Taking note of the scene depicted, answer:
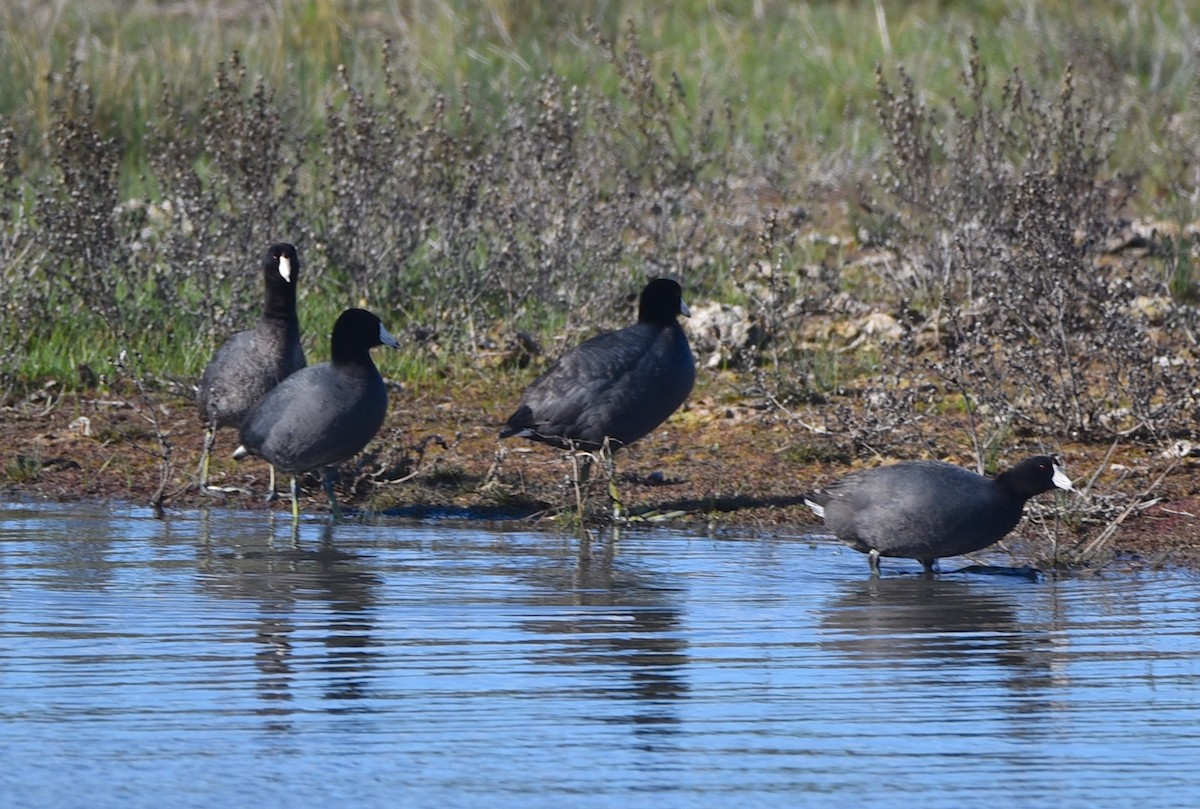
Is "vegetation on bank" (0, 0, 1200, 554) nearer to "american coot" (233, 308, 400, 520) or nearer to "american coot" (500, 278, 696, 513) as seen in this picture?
"american coot" (500, 278, 696, 513)

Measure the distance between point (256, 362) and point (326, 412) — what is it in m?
0.96

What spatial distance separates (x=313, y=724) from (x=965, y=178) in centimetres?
709

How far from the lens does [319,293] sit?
1126 centimetres

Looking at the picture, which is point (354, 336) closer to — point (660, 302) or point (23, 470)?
point (660, 302)

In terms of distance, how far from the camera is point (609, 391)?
8430 millimetres

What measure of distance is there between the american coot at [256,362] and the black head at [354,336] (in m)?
0.62

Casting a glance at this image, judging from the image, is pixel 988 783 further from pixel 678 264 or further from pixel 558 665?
pixel 678 264

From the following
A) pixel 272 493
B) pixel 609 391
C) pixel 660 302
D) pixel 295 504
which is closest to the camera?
pixel 295 504

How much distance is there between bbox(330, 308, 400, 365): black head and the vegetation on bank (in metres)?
0.92

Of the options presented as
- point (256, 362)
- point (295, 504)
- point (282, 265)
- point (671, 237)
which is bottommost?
point (295, 504)

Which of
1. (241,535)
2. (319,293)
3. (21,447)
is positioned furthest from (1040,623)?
(319,293)

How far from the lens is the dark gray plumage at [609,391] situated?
27.7ft

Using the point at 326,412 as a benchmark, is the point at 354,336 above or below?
above

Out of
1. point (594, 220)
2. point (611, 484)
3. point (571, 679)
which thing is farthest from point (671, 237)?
point (571, 679)
